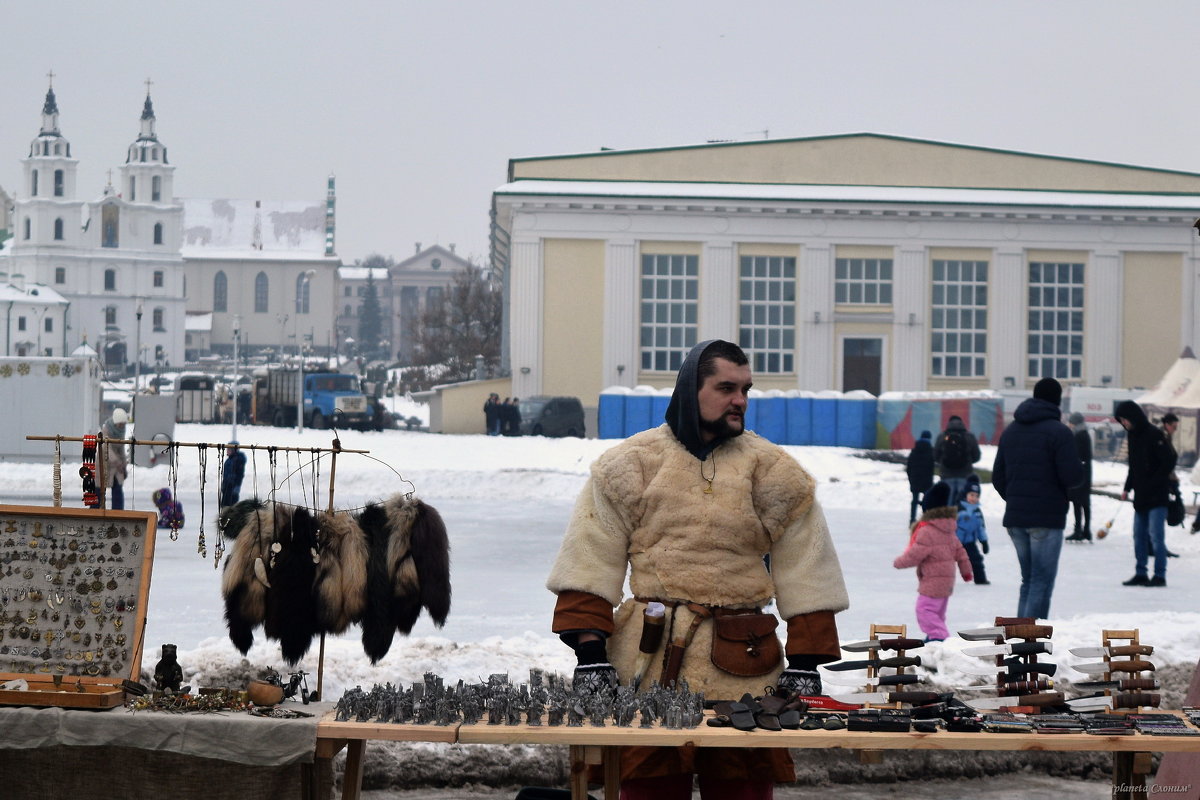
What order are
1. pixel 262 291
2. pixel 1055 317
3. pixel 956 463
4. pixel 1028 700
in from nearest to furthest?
1. pixel 1028 700
2. pixel 956 463
3. pixel 1055 317
4. pixel 262 291

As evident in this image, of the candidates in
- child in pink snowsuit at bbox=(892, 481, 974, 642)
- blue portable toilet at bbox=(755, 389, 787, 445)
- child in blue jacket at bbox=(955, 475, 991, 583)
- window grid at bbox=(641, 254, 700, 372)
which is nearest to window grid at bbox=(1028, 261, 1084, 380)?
blue portable toilet at bbox=(755, 389, 787, 445)

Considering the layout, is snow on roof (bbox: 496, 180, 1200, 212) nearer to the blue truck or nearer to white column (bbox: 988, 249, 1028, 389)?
white column (bbox: 988, 249, 1028, 389)

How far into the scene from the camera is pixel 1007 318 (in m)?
47.3

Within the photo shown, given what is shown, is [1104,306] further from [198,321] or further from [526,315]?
[198,321]

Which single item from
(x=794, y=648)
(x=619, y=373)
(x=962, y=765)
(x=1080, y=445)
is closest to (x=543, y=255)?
(x=619, y=373)

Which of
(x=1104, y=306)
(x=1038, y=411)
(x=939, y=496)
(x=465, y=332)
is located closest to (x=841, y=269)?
(x=1104, y=306)

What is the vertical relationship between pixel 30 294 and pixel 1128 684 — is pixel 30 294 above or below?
above

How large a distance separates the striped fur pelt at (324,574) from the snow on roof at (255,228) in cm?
13505

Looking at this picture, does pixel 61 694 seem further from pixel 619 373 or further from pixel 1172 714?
pixel 619 373

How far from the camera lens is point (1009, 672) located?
18.0 ft

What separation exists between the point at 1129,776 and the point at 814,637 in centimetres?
128

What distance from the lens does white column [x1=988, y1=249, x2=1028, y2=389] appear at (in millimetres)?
47312

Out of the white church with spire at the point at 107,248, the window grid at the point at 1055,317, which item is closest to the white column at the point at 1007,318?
the window grid at the point at 1055,317

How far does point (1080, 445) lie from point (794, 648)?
16.5m
